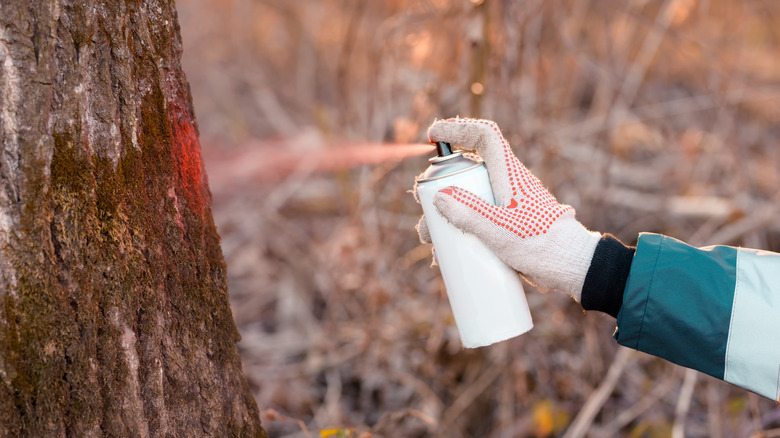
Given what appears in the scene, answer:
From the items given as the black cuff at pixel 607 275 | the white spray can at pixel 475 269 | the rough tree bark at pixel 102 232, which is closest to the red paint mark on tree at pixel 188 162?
the rough tree bark at pixel 102 232

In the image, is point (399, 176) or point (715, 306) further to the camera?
point (399, 176)

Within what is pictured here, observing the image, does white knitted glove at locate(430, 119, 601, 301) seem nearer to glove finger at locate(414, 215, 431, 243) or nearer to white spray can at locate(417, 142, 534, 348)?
white spray can at locate(417, 142, 534, 348)

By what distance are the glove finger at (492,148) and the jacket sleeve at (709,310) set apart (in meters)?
0.35

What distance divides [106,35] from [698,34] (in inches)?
183

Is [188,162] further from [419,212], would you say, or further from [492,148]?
[419,212]

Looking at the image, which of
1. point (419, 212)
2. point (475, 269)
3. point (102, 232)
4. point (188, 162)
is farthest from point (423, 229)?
point (419, 212)

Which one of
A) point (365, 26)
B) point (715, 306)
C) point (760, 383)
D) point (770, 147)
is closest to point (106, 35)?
point (715, 306)

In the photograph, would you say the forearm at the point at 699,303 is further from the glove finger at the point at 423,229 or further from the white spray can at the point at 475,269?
the glove finger at the point at 423,229

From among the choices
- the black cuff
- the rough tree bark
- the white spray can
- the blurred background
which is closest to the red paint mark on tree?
the rough tree bark

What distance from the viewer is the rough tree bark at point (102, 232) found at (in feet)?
3.43

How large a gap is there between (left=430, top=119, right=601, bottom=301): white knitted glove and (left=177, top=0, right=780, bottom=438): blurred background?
0.48m

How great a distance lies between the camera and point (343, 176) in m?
4.34

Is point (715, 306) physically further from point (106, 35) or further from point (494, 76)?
point (494, 76)

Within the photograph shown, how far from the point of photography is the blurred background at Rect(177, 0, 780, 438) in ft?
10.3
